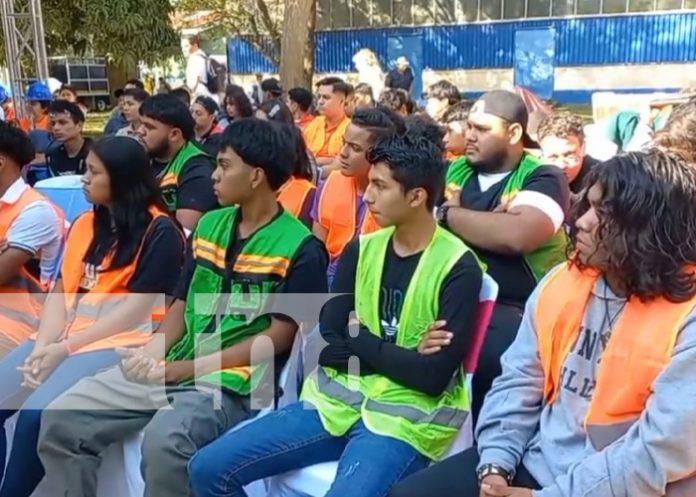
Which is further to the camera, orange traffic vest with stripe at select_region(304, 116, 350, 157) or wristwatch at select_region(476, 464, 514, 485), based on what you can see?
orange traffic vest with stripe at select_region(304, 116, 350, 157)

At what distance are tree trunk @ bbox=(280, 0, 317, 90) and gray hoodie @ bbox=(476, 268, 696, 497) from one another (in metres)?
9.37

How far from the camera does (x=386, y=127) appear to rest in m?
3.10

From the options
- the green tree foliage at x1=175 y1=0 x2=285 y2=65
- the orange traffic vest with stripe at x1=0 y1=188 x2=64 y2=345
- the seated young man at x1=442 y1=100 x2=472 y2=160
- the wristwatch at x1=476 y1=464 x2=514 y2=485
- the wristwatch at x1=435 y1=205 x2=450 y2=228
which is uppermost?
the green tree foliage at x1=175 y1=0 x2=285 y2=65

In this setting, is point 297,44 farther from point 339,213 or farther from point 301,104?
point 339,213

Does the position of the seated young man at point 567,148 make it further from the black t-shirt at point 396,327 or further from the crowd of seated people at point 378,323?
the black t-shirt at point 396,327

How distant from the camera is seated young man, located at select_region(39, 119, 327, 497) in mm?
2289

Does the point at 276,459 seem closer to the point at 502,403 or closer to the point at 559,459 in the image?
the point at 502,403

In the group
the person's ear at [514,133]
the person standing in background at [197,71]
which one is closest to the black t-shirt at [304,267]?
the person's ear at [514,133]

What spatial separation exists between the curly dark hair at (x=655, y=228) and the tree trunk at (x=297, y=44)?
9.50m

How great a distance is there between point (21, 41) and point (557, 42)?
53.1ft

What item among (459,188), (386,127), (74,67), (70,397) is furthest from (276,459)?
(74,67)

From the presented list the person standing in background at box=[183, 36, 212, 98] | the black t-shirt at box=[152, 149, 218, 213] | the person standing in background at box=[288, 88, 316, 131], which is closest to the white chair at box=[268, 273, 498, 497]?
the black t-shirt at box=[152, 149, 218, 213]

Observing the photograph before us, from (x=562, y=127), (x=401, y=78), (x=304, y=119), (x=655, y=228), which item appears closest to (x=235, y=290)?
(x=655, y=228)

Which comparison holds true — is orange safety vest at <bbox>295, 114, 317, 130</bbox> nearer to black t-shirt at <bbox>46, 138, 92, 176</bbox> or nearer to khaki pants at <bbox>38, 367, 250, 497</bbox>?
black t-shirt at <bbox>46, 138, 92, 176</bbox>
